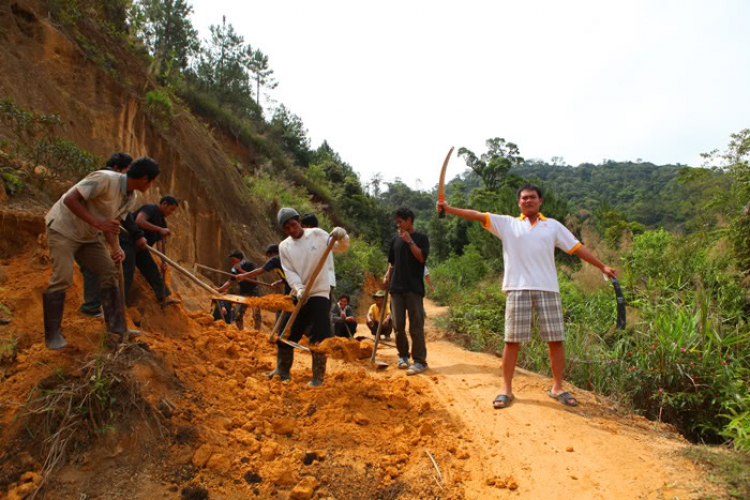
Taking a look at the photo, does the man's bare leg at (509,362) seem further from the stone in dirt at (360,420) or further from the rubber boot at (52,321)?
the rubber boot at (52,321)

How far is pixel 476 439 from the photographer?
10.2 feet

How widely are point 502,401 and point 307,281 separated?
185 centimetres

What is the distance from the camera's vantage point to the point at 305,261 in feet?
12.7

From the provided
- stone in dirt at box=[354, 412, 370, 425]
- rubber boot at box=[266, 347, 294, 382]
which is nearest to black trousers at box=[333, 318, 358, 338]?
rubber boot at box=[266, 347, 294, 382]

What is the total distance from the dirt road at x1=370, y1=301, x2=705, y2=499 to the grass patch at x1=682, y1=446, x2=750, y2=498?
8 centimetres

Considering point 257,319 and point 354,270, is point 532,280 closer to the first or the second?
point 257,319

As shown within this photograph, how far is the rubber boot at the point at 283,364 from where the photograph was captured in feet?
12.7

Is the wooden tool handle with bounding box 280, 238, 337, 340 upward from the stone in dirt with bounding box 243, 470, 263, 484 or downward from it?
upward

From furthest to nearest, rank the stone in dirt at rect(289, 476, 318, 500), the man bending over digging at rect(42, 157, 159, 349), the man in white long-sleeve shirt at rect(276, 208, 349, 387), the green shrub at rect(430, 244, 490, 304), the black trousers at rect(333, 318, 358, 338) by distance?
the green shrub at rect(430, 244, 490, 304) < the black trousers at rect(333, 318, 358, 338) < the man in white long-sleeve shirt at rect(276, 208, 349, 387) < the man bending over digging at rect(42, 157, 159, 349) < the stone in dirt at rect(289, 476, 318, 500)

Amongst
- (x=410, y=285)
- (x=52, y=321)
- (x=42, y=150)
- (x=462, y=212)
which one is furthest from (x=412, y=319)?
(x=42, y=150)

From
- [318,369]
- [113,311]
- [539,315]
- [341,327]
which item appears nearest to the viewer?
[113,311]

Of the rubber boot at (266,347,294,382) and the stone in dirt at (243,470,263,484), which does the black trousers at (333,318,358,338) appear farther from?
the stone in dirt at (243,470,263,484)

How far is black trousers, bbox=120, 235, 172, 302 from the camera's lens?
3953 mm

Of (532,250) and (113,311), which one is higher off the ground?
(532,250)
